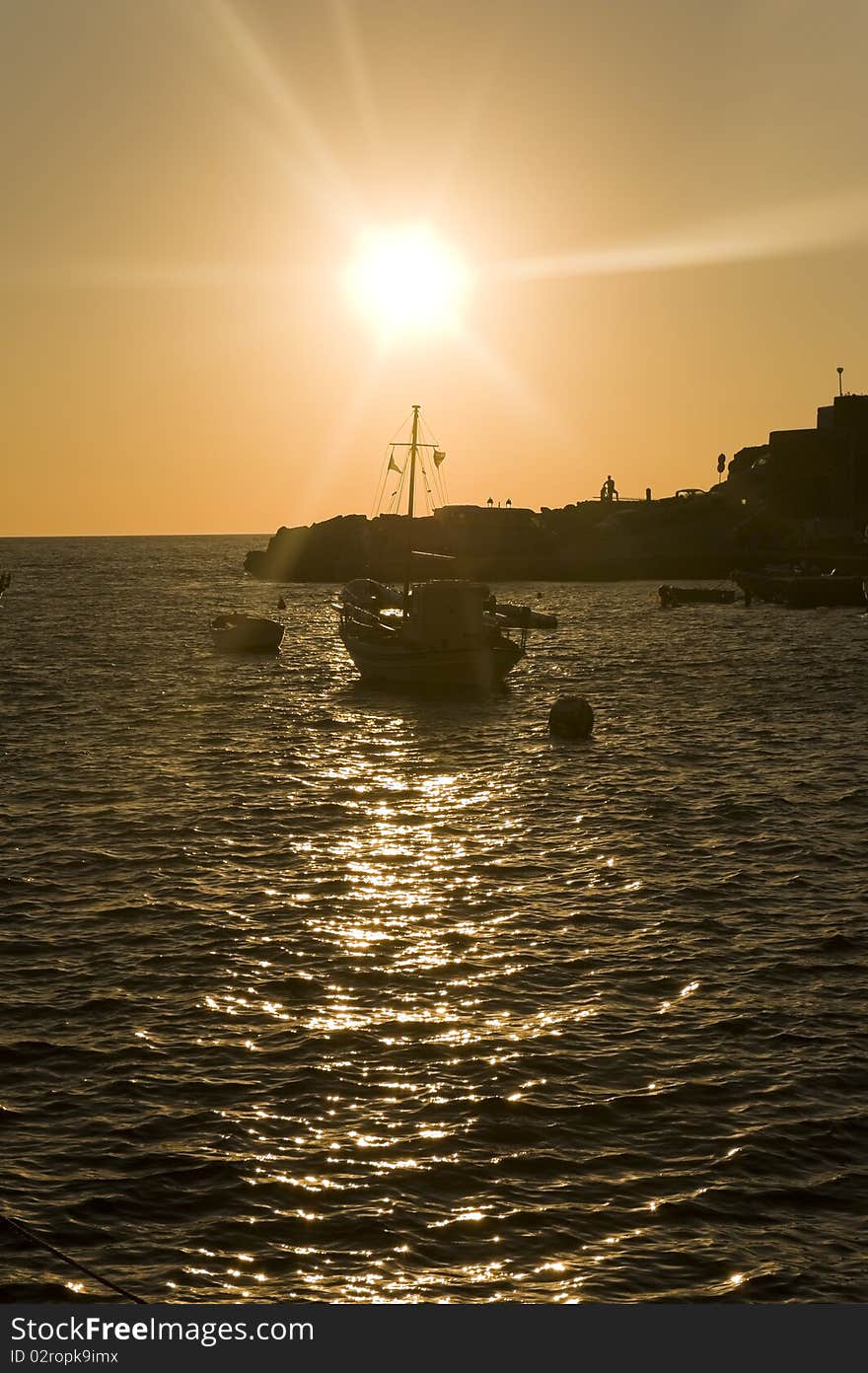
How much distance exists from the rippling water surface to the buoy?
399 centimetres

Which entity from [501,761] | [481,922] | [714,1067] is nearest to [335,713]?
[501,761]

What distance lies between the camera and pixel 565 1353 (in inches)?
384

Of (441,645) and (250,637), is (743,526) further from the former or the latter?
(441,645)

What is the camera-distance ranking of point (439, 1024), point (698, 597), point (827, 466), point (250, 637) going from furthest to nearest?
1. point (827, 466)
2. point (698, 597)
3. point (250, 637)
4. point (439, 1024)

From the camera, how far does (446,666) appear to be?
Answer: 6562cm

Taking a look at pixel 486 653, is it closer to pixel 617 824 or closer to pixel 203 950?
pixel 617 824

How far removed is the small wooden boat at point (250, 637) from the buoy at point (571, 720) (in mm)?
42908

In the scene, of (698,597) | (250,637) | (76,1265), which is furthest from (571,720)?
(698,597)

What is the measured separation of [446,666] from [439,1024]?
146 ft

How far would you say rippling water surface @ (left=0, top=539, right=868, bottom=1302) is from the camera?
49.3ft

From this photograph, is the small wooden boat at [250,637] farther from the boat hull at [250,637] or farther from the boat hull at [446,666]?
the boat hull at [446,666]

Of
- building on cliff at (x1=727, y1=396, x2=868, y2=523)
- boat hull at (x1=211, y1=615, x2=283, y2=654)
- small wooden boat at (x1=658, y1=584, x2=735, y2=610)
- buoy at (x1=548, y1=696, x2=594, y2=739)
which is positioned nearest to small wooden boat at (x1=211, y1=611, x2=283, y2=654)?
boat hull at (x1=211, y1=615, x2=283, y2=654)

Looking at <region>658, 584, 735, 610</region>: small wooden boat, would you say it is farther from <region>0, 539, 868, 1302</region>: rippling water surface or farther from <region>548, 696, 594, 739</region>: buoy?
<region>0, 539, 868, 1302</region>: rippling water surface

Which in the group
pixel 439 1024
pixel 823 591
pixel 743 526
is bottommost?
pixel 439 1024
